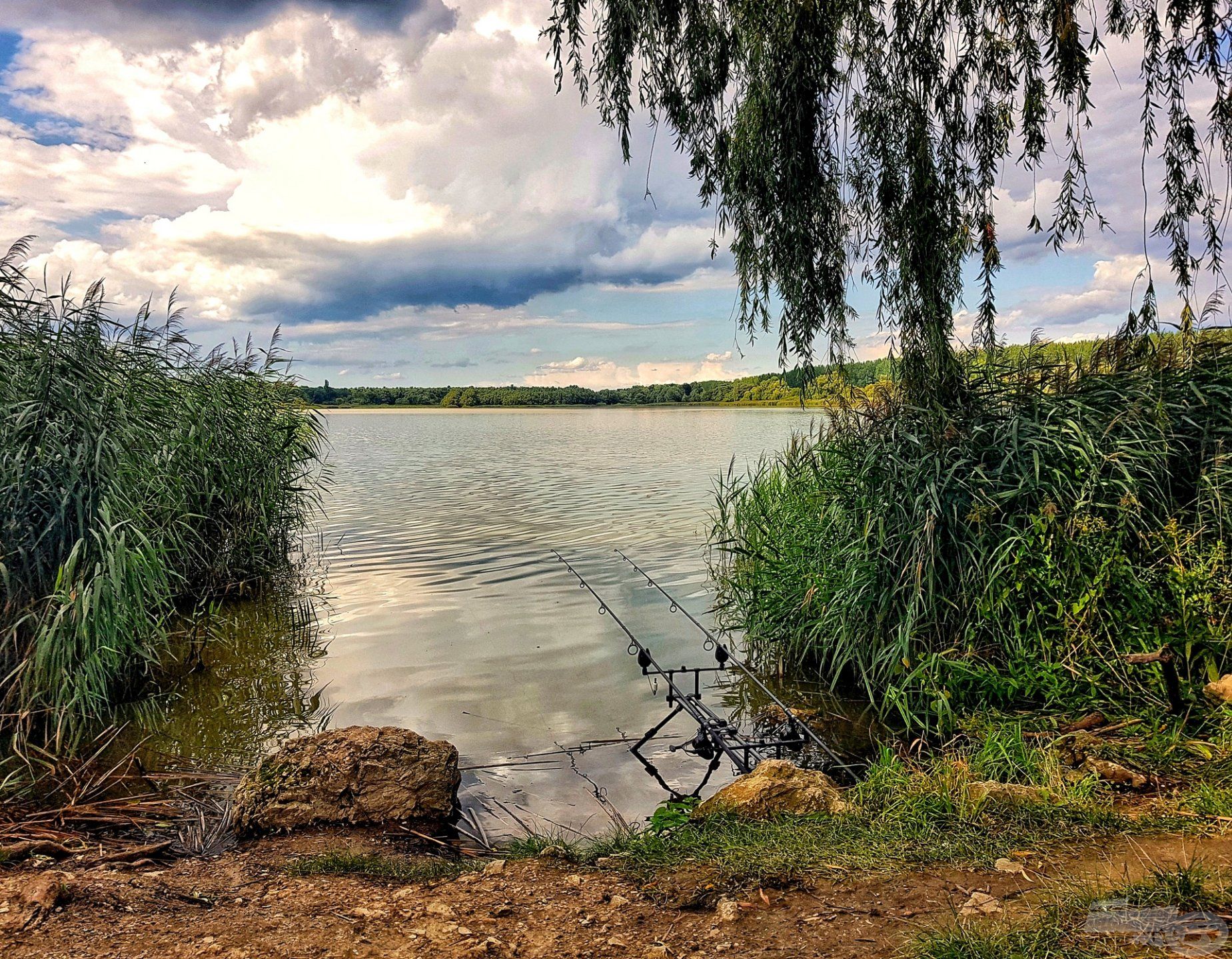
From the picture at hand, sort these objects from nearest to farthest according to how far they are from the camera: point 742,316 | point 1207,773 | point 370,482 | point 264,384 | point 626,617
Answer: point 1207,773
point 742,316
point 626,617
point 264,384
point 370,482

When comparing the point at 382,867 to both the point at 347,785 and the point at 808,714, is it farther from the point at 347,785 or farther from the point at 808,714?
the point at 808,714

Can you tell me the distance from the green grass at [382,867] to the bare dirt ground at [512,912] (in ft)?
0.35

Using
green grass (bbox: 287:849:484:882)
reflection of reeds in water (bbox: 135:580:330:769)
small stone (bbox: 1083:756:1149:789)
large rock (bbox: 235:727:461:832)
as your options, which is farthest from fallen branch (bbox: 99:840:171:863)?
small stone (bbox: 1083:756:1149:789)

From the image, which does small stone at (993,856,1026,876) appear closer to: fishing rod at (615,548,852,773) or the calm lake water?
fishing rod at (615,548,852,773)

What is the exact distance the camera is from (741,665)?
662 cm

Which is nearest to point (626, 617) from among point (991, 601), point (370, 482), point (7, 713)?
point (991, 601)

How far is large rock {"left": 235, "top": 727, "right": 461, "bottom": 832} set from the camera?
470 cm


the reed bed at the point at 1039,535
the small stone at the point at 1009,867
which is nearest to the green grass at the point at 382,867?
the small stone at the point at 1009,867

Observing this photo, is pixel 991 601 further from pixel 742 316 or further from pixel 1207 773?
pixel 742 316

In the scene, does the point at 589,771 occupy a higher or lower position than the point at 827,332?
lower

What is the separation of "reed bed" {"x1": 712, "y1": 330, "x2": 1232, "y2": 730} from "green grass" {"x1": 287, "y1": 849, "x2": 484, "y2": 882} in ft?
10.3

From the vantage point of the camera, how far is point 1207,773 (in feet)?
13.9

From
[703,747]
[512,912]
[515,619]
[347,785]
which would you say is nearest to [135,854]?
[347,785]

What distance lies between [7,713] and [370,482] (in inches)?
754
